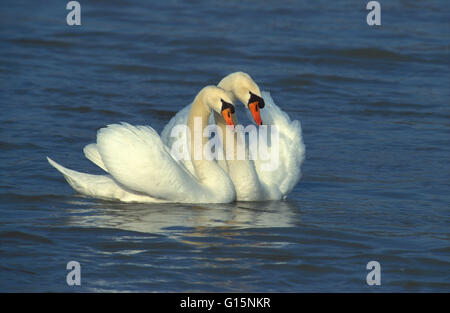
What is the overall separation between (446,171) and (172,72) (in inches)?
231

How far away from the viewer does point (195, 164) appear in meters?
9.37


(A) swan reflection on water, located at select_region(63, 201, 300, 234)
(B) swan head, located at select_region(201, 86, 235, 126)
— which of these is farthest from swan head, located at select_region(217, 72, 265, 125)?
(A) swan reflection on water, located at select_region(63, 201, 300, 234)

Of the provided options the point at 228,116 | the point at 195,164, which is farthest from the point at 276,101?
the point at 228,116

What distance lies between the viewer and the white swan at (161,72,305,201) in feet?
29.6

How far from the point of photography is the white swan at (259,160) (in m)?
9.02

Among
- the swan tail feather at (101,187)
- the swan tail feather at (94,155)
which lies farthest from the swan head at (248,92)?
the swan tail feather at (94,155)

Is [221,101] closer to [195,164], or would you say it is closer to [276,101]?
[195,164]

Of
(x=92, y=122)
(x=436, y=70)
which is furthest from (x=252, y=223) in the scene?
(x=436, y=70)

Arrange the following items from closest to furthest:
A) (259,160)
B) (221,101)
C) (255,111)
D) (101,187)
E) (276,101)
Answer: (255,111) → (221,101) → (101,187) → (259,160) → (276,101)

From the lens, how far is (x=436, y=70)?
1603 cm

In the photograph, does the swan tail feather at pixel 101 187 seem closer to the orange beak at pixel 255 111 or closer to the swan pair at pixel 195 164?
the swan pair at pixel 195 164

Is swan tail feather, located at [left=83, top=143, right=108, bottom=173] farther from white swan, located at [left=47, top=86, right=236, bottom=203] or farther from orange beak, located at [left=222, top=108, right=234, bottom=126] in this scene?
orange beak, located at [left=222, top=108, right=234, bottom=126]

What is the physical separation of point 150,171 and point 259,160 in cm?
144

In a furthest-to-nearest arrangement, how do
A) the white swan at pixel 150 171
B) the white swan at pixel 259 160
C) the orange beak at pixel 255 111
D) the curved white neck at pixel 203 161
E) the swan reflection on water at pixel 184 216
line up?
the curved white neck at pixel 203 161
the white swan at pixel 259 160
the orange beak at pixel 255 111
the white swan at pixel 150 171
the swan reflection on water at pixel 184 216
